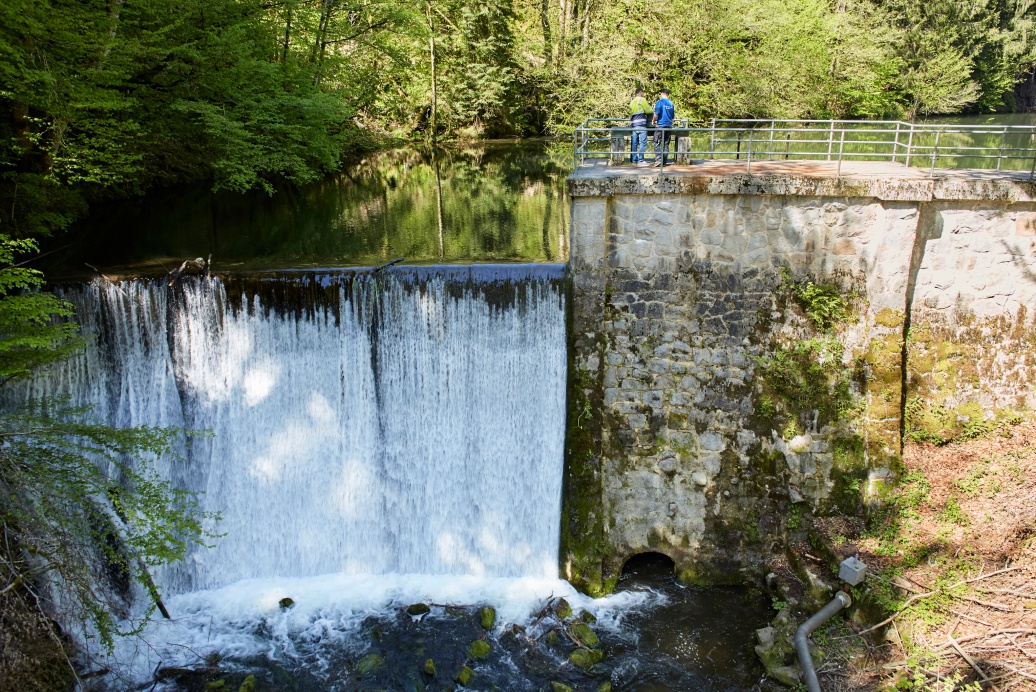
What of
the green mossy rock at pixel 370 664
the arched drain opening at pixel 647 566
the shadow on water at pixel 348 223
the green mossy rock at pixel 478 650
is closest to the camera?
the green mossy rock at pixel 370 664

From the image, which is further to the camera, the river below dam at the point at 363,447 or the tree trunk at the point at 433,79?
the tree trunk at the point at 433,79

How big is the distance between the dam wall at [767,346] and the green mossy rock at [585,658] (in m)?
1.35

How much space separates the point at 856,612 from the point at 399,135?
25932 mm

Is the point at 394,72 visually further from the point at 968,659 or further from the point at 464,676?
the point at 968,659

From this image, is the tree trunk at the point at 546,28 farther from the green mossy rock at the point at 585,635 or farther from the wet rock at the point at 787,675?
the wet rock at the point at 787,675

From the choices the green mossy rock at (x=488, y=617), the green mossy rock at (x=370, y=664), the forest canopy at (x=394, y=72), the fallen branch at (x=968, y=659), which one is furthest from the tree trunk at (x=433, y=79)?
the fallen branch at (x=968, y=659)

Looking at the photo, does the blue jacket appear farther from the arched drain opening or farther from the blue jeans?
the arched drain opening

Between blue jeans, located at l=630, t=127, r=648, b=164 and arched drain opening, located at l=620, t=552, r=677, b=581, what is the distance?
6.19 metres

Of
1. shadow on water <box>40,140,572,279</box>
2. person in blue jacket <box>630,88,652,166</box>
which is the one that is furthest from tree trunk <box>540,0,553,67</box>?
person in blue jacket <box>630,88,652,166</box>

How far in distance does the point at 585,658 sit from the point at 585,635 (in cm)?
39

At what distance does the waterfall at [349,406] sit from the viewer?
11.1 meters

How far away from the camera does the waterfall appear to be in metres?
11.1

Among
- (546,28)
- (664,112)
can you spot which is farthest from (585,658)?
(546,28)

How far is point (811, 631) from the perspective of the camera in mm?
9312
